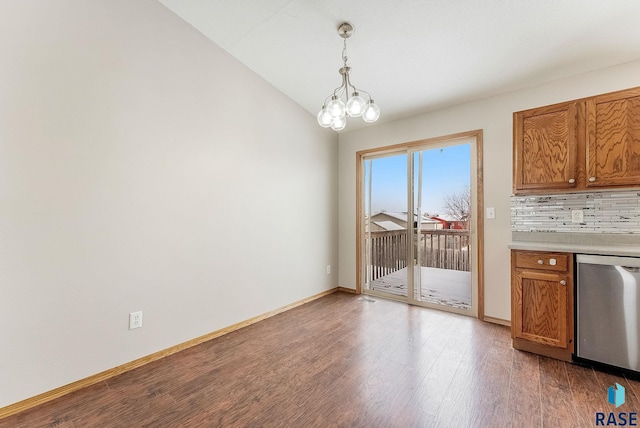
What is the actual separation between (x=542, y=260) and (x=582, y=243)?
64 centimetres

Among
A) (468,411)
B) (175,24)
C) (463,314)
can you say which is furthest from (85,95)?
(463,314)

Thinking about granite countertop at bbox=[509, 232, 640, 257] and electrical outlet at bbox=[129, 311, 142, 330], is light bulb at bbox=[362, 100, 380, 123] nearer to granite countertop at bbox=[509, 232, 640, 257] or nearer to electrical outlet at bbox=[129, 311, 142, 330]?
granite countertop at bbox=[509, 232, 640, 257]

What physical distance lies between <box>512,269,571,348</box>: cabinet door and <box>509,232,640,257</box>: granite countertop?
213mm

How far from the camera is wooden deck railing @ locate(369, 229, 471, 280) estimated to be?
338cm

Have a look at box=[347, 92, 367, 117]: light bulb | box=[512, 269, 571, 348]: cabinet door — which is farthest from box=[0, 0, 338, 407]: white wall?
box=[512, 269, 571, 348]: cabinet door

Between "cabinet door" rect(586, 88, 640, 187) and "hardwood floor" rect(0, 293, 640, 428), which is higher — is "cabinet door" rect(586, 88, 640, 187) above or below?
above

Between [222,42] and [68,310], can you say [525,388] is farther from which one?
[222,42]

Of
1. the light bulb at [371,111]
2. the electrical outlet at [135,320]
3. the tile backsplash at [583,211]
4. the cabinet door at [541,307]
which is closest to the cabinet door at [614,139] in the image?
the tile backsplash at [583,211]

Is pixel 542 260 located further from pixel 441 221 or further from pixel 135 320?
pixel 135 320

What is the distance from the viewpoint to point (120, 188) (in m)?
2.07

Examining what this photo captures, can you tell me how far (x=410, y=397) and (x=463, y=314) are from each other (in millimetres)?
1787

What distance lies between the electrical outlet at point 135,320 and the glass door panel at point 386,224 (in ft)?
9.46

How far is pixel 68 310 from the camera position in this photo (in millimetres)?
1836

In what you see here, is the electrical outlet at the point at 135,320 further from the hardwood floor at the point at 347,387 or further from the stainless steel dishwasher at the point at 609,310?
the stainless steel dishwasher at the point at 609,310
